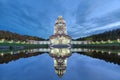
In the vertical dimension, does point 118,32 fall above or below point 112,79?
above

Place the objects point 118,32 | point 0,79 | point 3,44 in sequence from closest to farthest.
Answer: point 0,79 < point 3,44 < point 118,32

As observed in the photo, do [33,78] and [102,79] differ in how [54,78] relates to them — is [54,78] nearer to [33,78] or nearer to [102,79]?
[33,78]

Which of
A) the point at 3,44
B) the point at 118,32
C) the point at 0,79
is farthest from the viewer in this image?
the point at 118,32

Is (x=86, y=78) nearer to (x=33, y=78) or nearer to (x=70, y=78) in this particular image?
(x=70, y=78)

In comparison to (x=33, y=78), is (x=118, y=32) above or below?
above

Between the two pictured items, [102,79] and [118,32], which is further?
[118,32]

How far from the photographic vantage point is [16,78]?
41.9 feet

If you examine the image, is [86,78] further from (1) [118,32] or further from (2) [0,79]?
(1) [118,32]

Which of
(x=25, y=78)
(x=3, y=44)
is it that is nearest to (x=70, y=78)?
(x=25, y=78)

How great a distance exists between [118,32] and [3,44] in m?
69.7

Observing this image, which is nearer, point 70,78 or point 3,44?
point 70,78

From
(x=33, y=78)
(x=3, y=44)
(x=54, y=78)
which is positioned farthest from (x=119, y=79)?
(x=3, y=44)

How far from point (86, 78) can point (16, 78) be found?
142 inches

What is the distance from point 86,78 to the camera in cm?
1288
